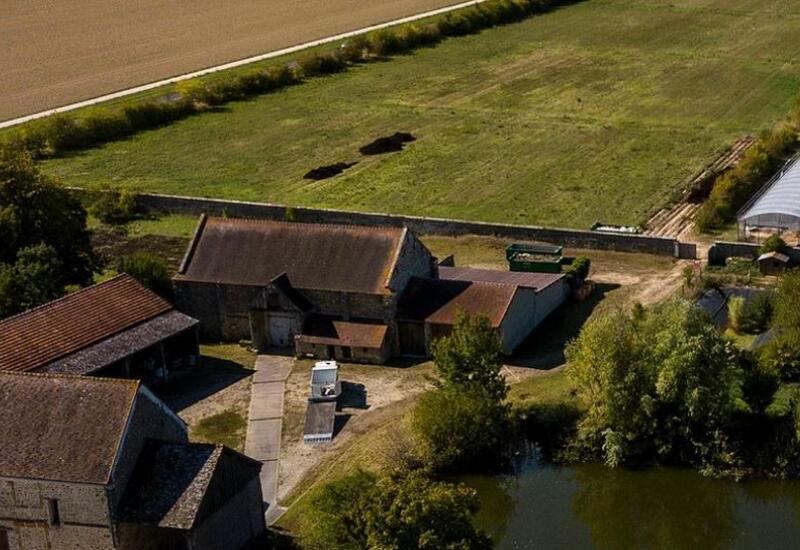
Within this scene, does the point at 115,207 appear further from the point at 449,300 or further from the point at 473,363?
the point at 473,363

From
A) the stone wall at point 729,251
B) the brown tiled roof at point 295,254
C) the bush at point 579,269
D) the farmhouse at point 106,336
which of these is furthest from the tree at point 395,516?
the stone wall at point 729,251

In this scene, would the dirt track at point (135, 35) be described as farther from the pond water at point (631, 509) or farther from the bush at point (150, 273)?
the pond water at point (631, 509)

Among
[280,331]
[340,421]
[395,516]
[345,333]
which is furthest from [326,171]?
[395,516]

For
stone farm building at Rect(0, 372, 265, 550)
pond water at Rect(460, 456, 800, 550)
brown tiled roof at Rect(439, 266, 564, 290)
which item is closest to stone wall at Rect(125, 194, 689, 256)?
brown tiled roof at Rect(439, 266, 564, 290)

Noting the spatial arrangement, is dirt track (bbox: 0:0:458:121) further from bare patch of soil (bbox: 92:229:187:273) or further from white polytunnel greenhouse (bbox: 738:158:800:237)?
white polytunnel greenhouse (bbox: 738:158:800:237)

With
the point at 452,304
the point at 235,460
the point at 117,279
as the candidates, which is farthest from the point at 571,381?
the point at 117,279
